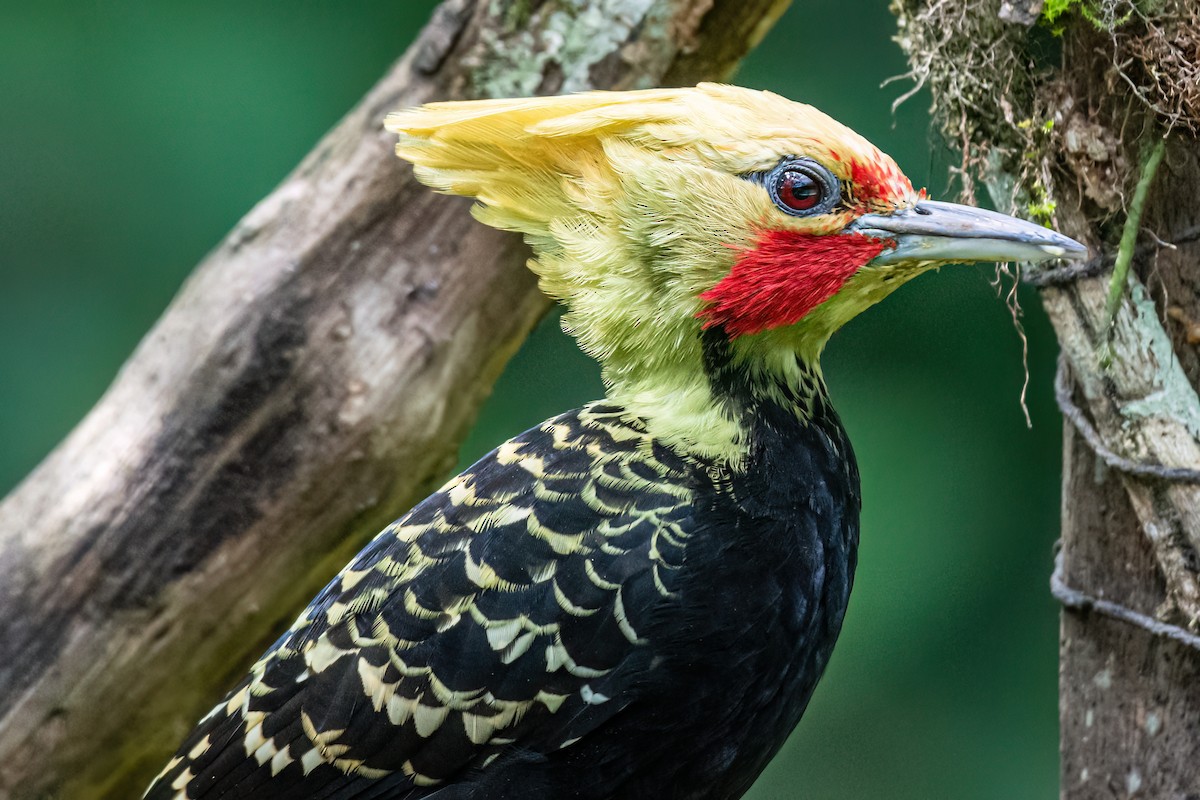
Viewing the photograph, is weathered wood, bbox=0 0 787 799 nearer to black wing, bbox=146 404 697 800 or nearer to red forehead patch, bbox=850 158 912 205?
black wing, bbox=146 404 697 800

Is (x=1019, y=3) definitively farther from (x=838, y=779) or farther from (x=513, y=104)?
(x=838, y=779)

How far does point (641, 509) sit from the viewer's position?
1120 mm

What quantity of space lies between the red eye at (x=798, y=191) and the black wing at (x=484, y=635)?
268 mm

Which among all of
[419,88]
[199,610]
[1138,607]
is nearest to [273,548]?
[199,610]

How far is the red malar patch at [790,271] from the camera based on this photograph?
1.09m

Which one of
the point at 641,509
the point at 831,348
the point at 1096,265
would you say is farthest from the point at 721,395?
the point at 831,348

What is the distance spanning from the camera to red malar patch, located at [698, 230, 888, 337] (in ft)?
3.57

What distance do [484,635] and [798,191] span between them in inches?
19.7

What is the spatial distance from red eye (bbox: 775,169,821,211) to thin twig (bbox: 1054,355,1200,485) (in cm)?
37

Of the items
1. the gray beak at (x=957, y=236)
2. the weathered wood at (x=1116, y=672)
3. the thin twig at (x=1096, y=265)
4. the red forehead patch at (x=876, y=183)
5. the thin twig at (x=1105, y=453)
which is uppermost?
the red forehead patch at (x=876, y=183)

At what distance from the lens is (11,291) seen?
92.4 inches

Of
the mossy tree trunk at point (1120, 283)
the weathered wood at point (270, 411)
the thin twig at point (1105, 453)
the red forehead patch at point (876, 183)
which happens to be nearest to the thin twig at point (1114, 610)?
the mossy tree trunk at point (1120, 283)

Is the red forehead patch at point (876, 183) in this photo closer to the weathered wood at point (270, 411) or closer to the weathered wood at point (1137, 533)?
the weathered wood at point (1137, 533)

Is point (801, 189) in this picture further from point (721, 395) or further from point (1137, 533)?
point (1137, 533)
